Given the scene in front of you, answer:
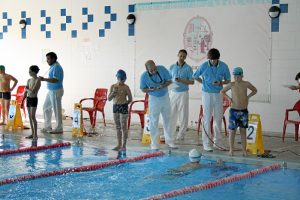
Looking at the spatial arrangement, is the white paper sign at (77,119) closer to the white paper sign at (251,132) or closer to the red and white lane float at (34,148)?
the red and white lane float at (34,148)

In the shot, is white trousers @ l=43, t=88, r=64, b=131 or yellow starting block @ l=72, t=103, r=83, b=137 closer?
yellow starting block @ l=72, t=103, r=83, b=137

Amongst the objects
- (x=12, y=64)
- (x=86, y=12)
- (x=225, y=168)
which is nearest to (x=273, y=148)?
(x=225, y=168)

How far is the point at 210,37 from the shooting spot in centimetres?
1281

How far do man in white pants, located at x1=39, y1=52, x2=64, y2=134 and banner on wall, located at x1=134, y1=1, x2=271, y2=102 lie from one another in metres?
2.87

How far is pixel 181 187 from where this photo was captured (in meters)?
7.07

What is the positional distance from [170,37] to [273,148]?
478 centimetres

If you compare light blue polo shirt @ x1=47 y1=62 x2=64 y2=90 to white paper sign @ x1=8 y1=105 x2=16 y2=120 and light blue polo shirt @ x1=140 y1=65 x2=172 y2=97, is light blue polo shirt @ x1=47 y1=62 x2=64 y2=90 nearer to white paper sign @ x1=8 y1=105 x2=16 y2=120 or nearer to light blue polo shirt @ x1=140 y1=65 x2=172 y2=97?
white paper sign @ x1=8 y1=105 x2=16 y2=120

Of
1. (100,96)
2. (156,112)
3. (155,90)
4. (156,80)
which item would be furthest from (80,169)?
(100,96)

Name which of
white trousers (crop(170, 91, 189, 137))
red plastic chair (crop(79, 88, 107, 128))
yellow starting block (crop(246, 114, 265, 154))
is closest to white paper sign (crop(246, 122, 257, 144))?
yellow starting block (crop(246, 114, 265, 154))

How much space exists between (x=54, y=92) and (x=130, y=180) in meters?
4.92

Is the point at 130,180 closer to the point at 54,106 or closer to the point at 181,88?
the point at 181,88

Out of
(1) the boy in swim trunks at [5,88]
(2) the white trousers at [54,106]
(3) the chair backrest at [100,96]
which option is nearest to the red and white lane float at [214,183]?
(2) the white trousers at [54,106]

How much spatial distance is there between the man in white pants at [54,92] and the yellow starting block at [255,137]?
4.59m

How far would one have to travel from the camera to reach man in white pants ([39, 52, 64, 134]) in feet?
38.5
